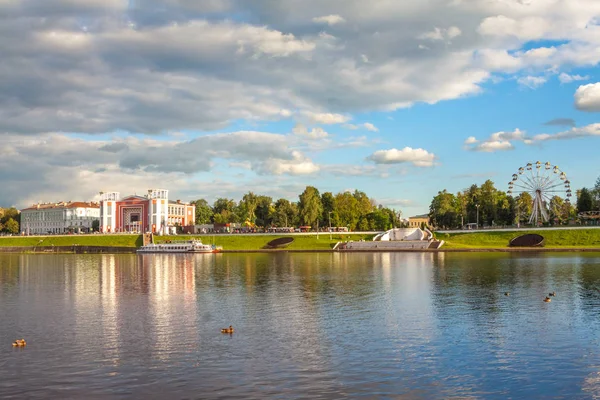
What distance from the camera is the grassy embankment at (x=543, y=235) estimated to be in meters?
118

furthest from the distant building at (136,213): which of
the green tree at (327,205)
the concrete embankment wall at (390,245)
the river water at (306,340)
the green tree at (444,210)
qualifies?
the river water at (306,340)

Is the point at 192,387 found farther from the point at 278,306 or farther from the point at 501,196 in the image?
the point at 501,196

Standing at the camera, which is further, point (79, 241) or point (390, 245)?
point (79, 241)

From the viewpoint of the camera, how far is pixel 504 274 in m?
64.0

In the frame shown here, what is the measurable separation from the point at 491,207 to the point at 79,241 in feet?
376

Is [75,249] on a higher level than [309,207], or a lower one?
lower

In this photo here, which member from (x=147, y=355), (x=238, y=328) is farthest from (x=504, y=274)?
(x=147, y=355)

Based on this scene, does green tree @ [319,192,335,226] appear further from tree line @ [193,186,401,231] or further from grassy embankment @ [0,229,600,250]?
grassy embankment @ [0,229,600,250]

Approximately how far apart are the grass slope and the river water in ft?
322

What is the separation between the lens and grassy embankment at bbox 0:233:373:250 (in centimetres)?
13562

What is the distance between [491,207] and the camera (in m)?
160

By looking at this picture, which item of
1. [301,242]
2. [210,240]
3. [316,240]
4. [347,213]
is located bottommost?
[301,242]

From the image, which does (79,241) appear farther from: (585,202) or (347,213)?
(585,202)

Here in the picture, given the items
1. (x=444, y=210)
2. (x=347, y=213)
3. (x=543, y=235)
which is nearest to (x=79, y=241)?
(x=347, y=213)
